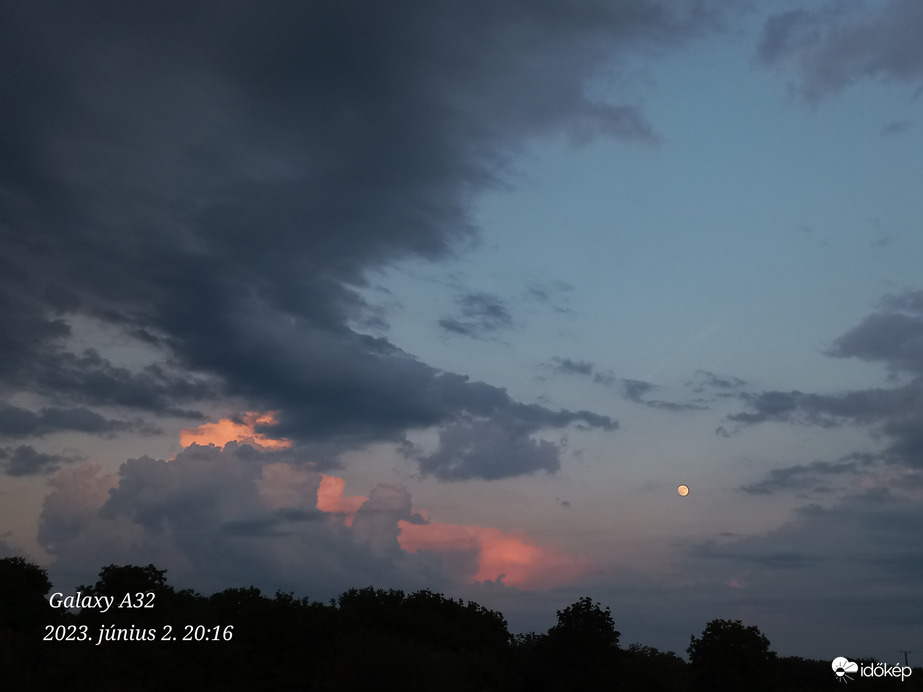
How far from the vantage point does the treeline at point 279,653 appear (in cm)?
5538

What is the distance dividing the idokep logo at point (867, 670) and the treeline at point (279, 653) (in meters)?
1.06

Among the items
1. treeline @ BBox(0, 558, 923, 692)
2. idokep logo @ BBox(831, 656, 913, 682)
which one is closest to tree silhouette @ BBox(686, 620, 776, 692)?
treeline @ BBox(0, 558, 923, 692)

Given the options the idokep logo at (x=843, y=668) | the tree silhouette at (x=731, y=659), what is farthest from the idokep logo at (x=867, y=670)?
the tree silhouette at (x=731, y=659)

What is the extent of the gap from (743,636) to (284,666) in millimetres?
42586

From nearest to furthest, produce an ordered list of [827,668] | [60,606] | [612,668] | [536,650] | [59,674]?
[59,674] → [612,668] → [536,650] → [60,606] → [827,668]

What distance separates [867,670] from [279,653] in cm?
5935

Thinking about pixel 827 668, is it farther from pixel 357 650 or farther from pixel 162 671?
pixel 162 671

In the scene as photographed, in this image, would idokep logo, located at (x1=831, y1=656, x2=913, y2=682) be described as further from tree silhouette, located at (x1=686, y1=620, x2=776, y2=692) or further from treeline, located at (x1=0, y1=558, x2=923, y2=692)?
tree silhouette, located at (x1=686, y1=620, x2=776, y2=692)

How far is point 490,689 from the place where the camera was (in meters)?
68.2

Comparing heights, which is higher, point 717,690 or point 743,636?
point 743,636

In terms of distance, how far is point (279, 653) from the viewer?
7850cm

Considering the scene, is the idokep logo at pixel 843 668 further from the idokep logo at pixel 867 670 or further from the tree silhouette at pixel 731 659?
the tree silhouette at pixel 731 659

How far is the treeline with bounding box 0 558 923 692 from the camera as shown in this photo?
55.4m

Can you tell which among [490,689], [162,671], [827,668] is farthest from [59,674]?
[827,668]
